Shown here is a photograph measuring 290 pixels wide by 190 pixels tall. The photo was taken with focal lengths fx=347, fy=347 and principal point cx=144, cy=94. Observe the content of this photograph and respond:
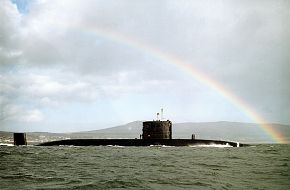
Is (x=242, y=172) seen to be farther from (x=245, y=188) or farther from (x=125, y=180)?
(x=125, y=180)

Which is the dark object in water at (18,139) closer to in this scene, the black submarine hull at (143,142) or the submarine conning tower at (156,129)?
the black submarine hull at (143,142)

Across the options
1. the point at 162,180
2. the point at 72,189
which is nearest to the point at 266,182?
the point at 162,180

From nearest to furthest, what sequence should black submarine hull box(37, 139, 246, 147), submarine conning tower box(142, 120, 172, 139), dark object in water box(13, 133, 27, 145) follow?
black submarine hull box(37, 139, 246, 147) → submarine conning tower box(142, 120, 172, 139) → dark object in water box(13, 133, 27, 145)

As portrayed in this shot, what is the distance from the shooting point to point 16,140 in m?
59.4

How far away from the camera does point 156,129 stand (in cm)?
4919

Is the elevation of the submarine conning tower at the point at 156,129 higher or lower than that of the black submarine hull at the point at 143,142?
higher

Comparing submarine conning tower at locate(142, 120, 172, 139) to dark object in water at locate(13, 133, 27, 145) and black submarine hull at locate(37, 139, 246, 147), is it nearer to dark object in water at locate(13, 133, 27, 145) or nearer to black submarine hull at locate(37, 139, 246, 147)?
black submarine hull at locate(37, 139, 246, 147)

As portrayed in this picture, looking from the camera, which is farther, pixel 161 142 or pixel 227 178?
pixel 161 142

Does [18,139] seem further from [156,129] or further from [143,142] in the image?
[156,129]

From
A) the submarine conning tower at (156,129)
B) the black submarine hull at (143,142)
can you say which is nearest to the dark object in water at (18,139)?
the black submarine hull at (143,142)

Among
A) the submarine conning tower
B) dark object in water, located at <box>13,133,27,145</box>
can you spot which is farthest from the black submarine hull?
dark object in water, located at <box>13,133,27,145</box>

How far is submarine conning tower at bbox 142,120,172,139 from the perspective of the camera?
161ft

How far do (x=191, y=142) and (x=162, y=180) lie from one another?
3466 cm

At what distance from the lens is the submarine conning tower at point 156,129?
49125mm
